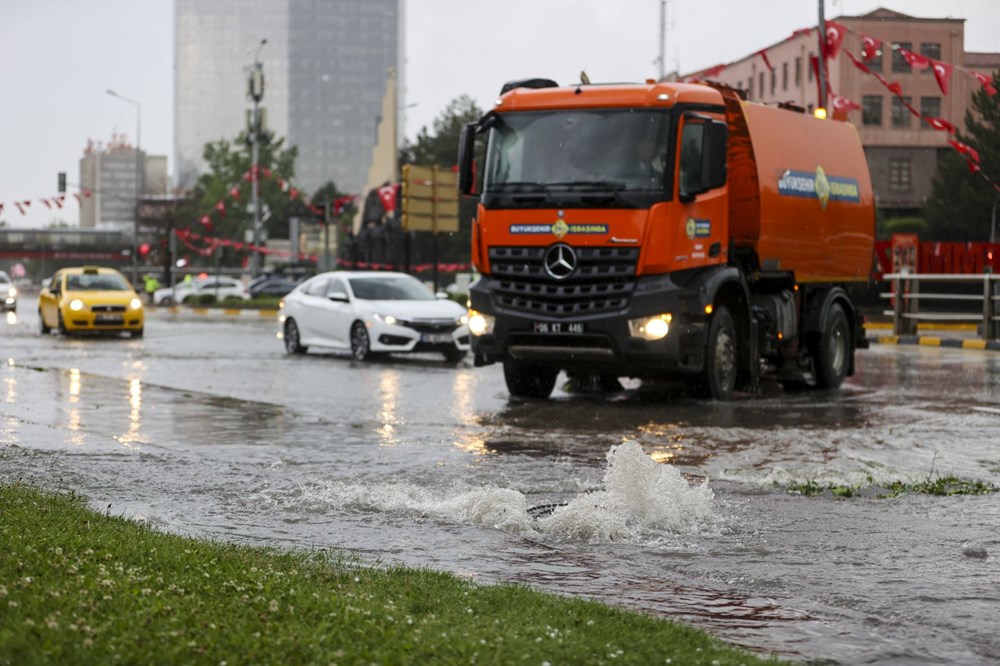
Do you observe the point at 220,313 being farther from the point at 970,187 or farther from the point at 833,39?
the point at 970,187

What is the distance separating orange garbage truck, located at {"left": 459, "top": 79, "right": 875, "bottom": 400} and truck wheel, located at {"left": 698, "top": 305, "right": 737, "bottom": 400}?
0.02 m

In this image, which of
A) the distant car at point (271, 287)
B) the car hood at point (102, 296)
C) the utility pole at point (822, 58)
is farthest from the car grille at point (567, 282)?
the distant car at point (271, 287)

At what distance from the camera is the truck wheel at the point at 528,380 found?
17766 mm

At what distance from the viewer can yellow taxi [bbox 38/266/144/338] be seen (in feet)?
108

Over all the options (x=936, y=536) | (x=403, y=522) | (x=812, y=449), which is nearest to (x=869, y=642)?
(x=936, y=536)

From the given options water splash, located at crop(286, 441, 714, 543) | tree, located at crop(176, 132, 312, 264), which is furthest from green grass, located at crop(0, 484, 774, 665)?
tree, located at crop(176, 132, 312, 264)

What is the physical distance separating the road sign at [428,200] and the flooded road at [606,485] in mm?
17439

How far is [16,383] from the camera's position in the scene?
18594 mm

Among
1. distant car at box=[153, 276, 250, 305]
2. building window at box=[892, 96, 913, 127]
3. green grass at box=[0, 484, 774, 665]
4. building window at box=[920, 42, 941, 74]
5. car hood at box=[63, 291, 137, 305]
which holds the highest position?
building window at box=[920, 42, 941, 74]

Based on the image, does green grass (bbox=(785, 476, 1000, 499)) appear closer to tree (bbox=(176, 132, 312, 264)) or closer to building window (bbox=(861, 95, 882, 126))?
building window (bbox=(861, 95, 882, 126))

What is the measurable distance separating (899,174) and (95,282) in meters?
65.4

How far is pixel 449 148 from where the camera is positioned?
104 meters

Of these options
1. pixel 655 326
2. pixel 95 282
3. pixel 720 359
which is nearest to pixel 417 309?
pixel 720 359

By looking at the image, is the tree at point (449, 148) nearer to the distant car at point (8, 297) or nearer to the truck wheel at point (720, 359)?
the distant car at point (8, 297)
